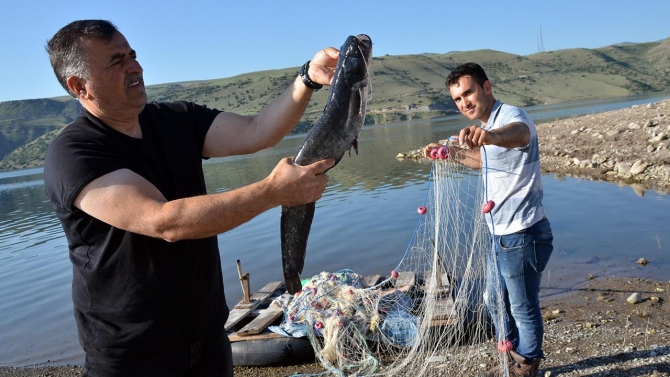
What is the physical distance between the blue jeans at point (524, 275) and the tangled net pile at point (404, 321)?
0.77 metres

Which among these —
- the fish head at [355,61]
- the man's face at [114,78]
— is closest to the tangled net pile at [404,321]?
the fish head at [355,61]

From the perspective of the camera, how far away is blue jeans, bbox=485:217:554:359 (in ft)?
17.1

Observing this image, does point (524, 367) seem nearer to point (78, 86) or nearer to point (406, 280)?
point (406, 280)

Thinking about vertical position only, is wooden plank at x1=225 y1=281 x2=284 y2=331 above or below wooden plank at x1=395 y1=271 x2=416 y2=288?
below

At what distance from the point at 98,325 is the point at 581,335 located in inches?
249

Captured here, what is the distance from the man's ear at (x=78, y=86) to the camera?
2984 mm

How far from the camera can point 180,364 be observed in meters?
3.17

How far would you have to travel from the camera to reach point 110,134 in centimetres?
299

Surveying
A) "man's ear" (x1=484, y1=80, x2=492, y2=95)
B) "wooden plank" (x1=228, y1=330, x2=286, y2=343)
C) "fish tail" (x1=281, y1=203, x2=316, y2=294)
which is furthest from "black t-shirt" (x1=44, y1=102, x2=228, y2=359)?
"wooden plank" (x1=228, y1=330, x2=286, y2=343)

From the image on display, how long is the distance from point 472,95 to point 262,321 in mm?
5094

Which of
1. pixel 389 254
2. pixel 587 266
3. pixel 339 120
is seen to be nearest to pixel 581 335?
pixel 587 266

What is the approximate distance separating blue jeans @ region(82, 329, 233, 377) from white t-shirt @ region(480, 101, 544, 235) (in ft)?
10.1

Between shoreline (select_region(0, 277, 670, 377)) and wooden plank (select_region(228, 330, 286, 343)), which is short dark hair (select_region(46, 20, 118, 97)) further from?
wooden plank (select_region(228, 330, 286, 343))

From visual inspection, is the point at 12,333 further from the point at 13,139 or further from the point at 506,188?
the point at 13,139
